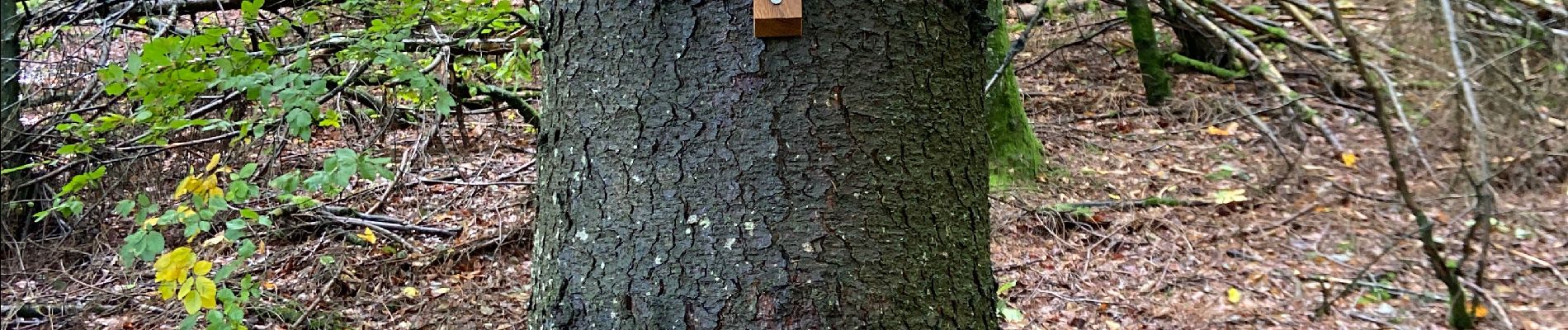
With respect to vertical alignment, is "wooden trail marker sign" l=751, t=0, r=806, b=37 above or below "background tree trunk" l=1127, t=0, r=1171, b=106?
above

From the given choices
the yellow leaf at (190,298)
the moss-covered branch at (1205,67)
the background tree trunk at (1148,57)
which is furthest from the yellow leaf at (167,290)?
the moss-covered branch at (1205,67)

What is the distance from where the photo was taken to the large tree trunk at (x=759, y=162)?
58.5 inches

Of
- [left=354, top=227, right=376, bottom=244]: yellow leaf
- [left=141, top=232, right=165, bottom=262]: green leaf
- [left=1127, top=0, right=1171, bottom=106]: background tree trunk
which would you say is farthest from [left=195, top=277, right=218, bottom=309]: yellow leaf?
[left=1127, top=0, right=1171, bottom=106]: background tree trunk

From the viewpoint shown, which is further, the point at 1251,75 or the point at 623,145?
the point at 1251,75

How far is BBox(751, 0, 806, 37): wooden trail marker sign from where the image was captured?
4.73ft

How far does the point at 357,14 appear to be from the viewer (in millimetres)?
3832

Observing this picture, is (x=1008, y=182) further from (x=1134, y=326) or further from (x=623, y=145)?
(x=623, y=145)

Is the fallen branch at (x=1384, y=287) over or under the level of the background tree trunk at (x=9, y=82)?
under

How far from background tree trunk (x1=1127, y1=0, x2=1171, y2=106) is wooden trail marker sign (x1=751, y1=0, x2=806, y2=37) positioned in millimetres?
5555

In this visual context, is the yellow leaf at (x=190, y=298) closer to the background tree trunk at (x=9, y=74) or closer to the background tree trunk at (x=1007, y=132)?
the background tree trunk at (x=9, y=74)

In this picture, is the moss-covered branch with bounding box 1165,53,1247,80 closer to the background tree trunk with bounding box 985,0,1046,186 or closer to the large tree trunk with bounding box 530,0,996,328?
the background tree trunk with bounding box 985,0,1046,186

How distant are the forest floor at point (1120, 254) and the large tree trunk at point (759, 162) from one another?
2318 mm

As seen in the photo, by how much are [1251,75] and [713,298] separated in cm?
616

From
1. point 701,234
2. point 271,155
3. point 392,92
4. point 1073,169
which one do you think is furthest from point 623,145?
point 1073,169
